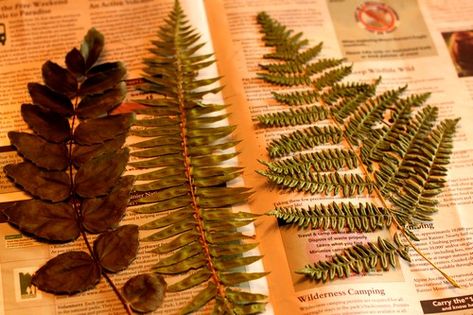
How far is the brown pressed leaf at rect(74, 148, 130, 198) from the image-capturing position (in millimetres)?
563

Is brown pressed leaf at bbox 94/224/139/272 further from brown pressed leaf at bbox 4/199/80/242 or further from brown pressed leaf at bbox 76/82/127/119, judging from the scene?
brown pressed leaf at bbox 76/82/127/119

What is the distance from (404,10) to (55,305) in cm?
62

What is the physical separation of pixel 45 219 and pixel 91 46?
24cm

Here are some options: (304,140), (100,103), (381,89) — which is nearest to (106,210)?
(100,103)

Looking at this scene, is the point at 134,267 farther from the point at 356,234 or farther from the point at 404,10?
the point at 404,10

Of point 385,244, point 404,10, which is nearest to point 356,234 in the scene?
point 385,244

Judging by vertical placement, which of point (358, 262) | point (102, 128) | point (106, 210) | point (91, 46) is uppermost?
point (91, 46)

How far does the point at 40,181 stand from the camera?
566 mm

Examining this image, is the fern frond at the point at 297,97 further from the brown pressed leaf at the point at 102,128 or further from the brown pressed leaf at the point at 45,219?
the brown pressed leaf at the point at 45,219

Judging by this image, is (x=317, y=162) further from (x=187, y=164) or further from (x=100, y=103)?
(x=100, y=103)

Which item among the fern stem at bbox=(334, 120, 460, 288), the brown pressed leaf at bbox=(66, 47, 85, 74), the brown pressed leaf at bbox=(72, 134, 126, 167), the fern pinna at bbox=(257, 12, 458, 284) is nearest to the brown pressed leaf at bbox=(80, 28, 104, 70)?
the brown pressed leaf at bbox=(66, 47, 85, 74)

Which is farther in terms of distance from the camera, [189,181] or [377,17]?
[377,17]

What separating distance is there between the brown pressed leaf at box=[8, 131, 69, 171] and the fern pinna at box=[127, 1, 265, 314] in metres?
0.08

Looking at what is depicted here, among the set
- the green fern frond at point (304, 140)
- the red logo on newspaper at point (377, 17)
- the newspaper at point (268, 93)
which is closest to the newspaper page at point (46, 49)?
the newspaper at point (268, 93)
